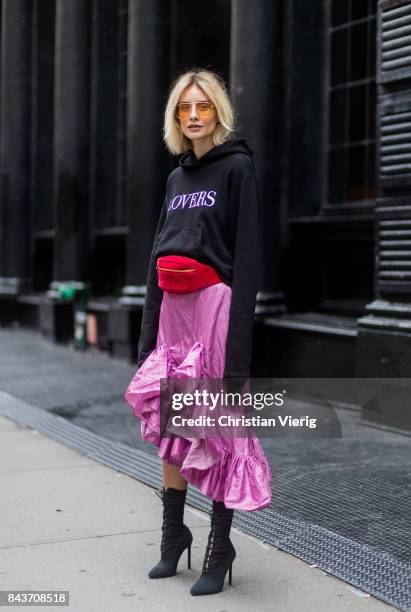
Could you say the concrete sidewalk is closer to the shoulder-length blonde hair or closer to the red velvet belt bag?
the red velvet belt bag

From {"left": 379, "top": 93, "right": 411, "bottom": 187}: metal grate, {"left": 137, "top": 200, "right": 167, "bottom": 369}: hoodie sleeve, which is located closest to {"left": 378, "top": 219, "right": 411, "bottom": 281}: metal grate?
{"left": 379, "top": 93, "right": 411, "bottom": 187}: metal grate

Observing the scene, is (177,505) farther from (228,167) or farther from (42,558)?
(228,167)

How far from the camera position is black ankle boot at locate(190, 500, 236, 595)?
12.6 feet

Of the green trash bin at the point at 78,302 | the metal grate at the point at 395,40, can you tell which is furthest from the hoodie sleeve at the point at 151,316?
the green trash bin at the point at 78,302

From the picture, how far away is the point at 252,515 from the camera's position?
5000 millimetres

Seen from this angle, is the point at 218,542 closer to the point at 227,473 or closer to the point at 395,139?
the point at 227,473

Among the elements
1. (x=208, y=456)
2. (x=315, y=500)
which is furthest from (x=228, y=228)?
(x=315, y=500)

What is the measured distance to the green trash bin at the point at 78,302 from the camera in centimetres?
1309

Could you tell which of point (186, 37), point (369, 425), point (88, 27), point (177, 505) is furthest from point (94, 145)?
point (177, 505)

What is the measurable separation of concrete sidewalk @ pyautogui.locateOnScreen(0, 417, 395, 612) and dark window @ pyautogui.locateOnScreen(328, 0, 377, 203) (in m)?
4.34

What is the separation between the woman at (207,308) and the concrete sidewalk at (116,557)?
14cm

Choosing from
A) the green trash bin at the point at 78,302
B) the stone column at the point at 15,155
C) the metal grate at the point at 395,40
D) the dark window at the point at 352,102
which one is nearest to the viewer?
the metal grate at the point at 395,40

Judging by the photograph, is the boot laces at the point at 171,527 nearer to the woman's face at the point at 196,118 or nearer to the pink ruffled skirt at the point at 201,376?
the pink ruffled skirt at the point at 201,376

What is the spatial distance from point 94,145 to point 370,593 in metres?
10.6
